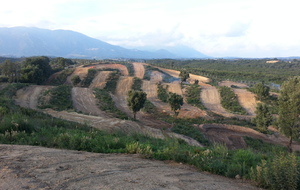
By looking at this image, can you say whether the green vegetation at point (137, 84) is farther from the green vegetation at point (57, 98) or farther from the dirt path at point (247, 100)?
the dirt path at point (247, 100)

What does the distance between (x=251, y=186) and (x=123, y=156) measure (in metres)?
3.67

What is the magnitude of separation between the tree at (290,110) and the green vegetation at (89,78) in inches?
1850

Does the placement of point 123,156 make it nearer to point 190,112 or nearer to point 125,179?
point 125,179

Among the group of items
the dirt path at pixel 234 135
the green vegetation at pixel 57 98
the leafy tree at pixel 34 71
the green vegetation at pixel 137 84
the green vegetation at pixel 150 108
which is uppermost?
the leafy tree at pixel 34 71

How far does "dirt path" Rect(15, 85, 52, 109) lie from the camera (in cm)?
3271

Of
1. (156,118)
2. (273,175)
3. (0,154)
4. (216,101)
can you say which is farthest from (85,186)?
(216,101)

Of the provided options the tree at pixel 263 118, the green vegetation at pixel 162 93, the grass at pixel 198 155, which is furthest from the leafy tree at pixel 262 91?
the grass at pixel 198 155

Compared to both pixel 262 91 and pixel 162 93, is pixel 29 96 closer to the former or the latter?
pixel 162 93

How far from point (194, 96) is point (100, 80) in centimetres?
2641

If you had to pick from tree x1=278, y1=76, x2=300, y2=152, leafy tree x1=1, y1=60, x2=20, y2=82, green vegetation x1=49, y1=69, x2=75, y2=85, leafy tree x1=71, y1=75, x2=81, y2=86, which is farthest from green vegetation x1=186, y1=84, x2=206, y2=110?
leafy tree x1=1, y1=60, x2=20, y2=82

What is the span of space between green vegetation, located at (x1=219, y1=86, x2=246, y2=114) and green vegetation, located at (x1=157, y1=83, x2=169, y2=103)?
41.0 feet

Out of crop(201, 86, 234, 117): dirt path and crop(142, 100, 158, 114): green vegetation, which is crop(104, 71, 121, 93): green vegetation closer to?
crop(142, 100, 158, 114): green vegetation

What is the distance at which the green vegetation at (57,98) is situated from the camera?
112ft

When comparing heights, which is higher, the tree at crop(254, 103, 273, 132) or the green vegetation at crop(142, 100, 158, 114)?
the tree at crop(254, 103, 273, 132)
